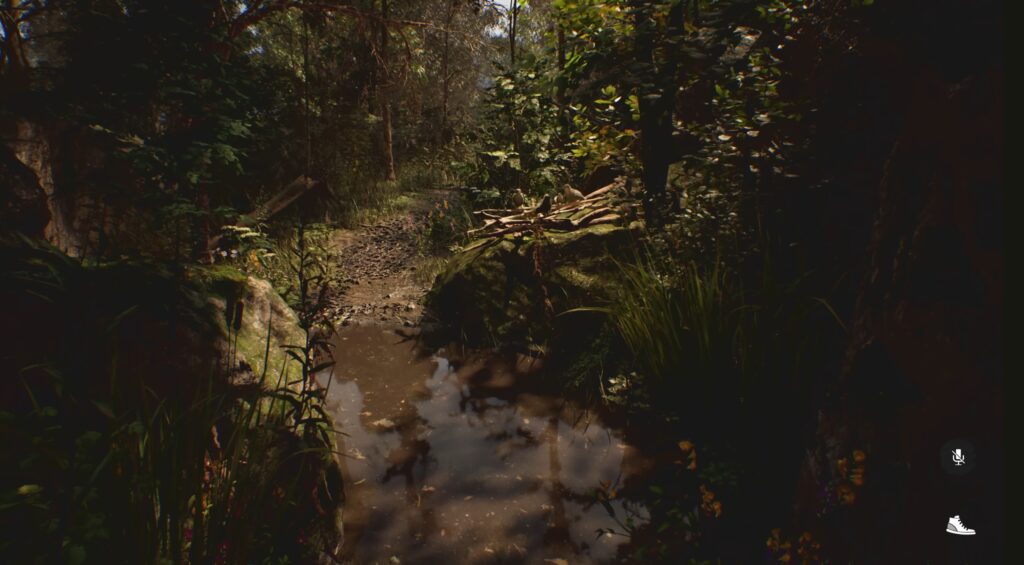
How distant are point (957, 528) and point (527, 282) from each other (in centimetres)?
448

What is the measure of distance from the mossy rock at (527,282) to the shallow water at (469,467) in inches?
22.1

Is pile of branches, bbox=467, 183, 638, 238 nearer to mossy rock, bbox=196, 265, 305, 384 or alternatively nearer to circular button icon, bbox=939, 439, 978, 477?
mossy rock, bbox=196, 265, 305, 384

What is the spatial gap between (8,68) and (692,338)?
634 cm

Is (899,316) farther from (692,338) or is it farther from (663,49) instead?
(663,49)

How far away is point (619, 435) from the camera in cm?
401

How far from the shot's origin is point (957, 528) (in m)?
1.53

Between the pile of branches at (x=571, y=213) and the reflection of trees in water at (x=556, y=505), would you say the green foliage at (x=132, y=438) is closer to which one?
the reflection of trees in water at (x=556, y=505)

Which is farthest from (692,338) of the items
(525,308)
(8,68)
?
(8,68)

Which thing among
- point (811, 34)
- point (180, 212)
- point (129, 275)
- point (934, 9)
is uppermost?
point (811, 34)

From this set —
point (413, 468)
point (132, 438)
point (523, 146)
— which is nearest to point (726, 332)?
point (413, 468)

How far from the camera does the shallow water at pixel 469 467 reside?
9.90 feet

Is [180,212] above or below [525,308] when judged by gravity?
above

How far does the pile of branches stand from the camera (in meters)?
5.75

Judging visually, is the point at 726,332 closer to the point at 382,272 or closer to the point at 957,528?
the point at 957,528
